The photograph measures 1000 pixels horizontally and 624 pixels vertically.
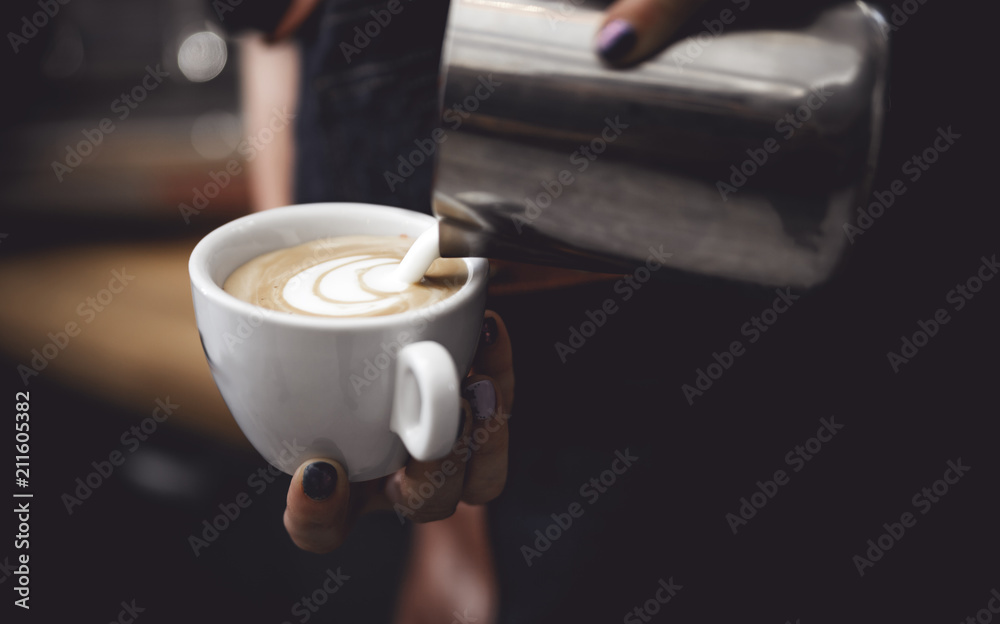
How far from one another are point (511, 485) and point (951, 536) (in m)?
0.59

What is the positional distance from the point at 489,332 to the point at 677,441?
0.36 meters

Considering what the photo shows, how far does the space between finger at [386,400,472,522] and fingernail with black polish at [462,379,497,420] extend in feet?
0.10

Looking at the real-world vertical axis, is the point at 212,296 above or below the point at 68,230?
above

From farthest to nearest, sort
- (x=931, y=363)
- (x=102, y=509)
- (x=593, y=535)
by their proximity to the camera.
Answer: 1. (x=102, y=509)
2. (x=593, y=535)
3. (x=931, y=363)

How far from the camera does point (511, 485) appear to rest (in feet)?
3.13

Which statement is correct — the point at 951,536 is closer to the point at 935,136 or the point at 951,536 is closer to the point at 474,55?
the point at 935,136

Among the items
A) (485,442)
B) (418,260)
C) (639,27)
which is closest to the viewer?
(639,27)

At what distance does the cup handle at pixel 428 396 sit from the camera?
0.43 m

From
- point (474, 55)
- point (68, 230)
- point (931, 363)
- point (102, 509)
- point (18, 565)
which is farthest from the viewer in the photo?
point (68, 230)

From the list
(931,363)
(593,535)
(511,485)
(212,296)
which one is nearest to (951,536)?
(931,363)

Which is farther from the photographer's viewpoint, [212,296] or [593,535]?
[593,535]

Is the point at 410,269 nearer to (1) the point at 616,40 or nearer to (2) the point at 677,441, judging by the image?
(1) the point at 616,40

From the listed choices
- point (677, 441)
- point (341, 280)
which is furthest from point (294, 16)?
point (677, 441)

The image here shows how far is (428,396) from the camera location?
16.7 inches
